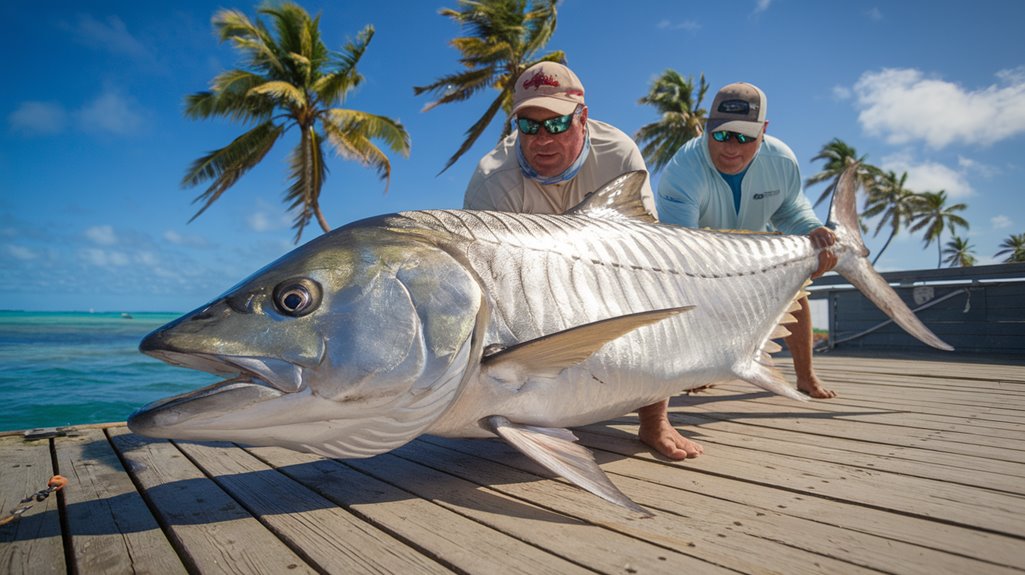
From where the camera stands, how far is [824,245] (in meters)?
3.26

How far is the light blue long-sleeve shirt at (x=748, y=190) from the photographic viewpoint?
13.5ft

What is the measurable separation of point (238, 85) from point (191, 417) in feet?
72.6

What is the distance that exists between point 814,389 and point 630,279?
2.34 metres

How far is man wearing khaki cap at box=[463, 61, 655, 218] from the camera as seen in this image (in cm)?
342

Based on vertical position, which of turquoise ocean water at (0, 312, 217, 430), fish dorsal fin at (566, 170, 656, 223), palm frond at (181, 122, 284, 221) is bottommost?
turquoise ocean water at (0, 312, 217, 430)

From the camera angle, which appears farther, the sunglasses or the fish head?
the sunglasses

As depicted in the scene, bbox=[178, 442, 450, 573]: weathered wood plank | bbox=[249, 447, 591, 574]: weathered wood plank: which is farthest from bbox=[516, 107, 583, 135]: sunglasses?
bbox=[178, 442, 450, 573]: weathered wood plank

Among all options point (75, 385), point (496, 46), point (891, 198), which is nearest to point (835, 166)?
point (891, 198)

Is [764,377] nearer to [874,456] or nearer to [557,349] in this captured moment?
[874,456]

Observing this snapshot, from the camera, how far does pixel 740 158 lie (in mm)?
4102

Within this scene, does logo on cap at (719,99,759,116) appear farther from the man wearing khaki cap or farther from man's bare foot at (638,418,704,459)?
man's bare foot at (638,418,704,459)

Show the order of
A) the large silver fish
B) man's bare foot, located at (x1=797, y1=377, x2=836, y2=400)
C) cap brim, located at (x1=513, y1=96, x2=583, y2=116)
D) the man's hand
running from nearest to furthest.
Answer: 1. the large silver fish
2. the man's hand
3. cap brim, located at (x1=513, y1=96, x2=583, y2=116)
4. man's bare foot, located at (x1=797, y1=377, x2=836, y2=400)

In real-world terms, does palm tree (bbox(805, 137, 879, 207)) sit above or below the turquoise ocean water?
above

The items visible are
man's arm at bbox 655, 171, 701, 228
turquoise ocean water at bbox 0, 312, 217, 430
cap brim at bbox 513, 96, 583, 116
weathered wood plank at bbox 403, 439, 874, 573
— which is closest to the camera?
weathered wood plank at bbox 403, 439, 874, 573
